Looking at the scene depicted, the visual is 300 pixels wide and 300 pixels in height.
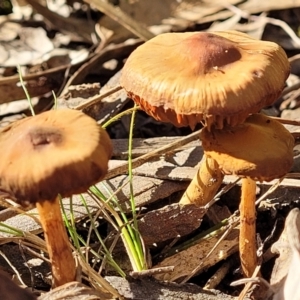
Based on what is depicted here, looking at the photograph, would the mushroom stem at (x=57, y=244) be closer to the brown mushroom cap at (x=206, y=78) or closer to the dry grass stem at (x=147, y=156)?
the brown mushroom cap at (x=206, y=78)

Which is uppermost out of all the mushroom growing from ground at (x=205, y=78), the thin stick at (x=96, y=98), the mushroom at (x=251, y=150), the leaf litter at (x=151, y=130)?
the mushroom growing from ground at (x=205, y=78)

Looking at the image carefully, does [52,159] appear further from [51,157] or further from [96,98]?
[96,98]

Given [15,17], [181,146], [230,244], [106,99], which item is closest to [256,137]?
[230,244]

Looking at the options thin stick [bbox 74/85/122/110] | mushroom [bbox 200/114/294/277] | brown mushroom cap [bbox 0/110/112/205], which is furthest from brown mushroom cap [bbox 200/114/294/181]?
thin stick [bbox 74/85/122/110]

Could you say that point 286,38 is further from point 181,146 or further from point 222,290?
point 222,290

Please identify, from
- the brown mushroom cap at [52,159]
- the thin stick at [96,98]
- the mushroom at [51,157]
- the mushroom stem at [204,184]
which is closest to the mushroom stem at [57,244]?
the mushroom at [51,157]
